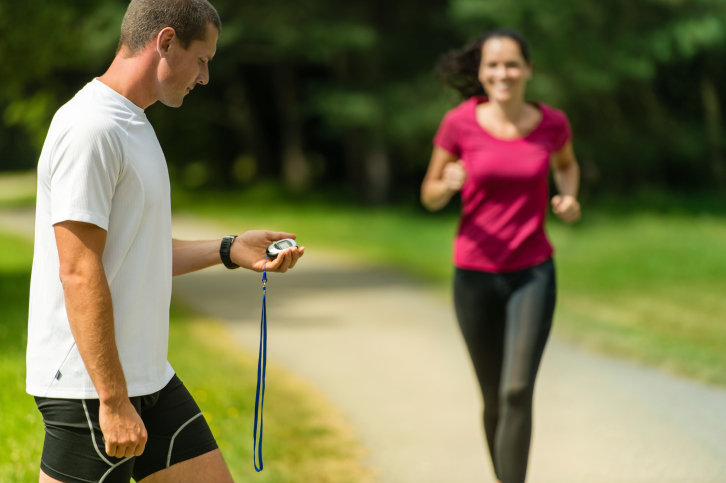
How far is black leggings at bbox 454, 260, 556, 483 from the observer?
3695 millimetres

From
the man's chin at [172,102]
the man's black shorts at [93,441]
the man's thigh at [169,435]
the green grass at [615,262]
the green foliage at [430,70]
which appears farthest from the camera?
the green foliage at [430,70]

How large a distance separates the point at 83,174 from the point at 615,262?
11.1 m

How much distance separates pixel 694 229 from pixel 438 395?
9964mm

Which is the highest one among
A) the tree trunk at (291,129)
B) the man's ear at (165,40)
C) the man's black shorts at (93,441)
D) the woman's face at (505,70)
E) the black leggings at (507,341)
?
the man's ear at (165,40)

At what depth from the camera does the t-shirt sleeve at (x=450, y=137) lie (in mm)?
4031

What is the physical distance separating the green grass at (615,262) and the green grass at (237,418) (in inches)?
116

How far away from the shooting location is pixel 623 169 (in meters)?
19.7

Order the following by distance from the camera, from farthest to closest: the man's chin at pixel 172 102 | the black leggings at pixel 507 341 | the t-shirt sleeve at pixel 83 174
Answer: the black leggings at pixel 507 341 < the man's chin at pixel 172 102 < the t-shirt sleeve at pixel 83 174

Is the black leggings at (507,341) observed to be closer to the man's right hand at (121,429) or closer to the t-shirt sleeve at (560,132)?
the t-shirt sleeve at (560,132)

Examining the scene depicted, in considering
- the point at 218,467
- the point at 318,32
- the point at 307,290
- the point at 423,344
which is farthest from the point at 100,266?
the point at 318,32

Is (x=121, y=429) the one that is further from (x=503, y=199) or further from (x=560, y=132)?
(x=560, y=132)

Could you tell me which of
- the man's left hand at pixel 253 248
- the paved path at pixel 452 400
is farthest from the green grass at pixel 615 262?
the man's left hand at pixel 253 248

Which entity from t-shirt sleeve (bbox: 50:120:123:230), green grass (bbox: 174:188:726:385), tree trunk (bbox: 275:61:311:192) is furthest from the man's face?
tree trunk (bbox: 275:61:311:192)

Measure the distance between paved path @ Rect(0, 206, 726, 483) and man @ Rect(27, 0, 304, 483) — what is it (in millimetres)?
2510
